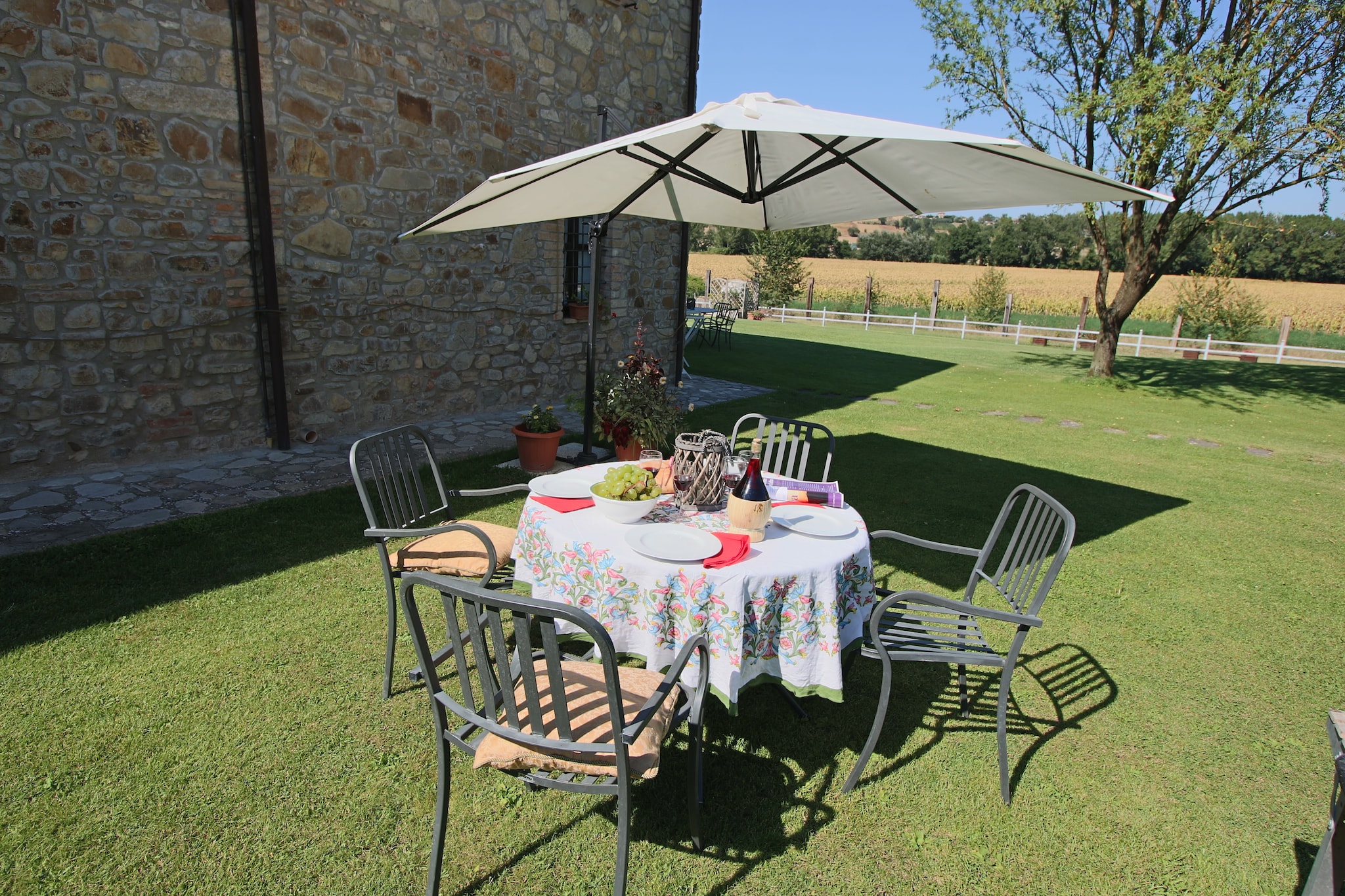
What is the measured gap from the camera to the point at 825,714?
270cm

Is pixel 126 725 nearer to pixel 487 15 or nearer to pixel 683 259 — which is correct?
pixel 487 15

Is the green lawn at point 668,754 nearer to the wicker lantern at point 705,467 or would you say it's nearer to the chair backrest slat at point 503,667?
the chair backrest slat at point 503,667

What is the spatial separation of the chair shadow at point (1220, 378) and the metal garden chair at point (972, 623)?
965 centimetres

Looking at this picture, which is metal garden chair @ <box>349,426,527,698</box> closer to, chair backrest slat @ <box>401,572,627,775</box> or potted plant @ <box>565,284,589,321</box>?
chair backrest slat @ <box>401,572,627,775</box>

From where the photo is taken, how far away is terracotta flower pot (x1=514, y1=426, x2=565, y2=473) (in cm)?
523

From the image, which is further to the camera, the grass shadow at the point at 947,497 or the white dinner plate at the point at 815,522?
the grass shadow at the point at 947,497

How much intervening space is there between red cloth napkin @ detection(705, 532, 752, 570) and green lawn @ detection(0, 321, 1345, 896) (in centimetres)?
79

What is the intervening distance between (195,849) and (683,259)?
8.11 meters

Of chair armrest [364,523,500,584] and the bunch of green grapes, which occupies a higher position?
the bunch of green grapes

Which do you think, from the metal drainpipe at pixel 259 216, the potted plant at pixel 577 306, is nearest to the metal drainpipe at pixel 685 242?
the potted plant at pixel 577 306

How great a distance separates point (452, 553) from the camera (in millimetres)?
→ 2797

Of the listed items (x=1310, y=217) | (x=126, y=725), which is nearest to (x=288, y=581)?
(x=126, y=725)

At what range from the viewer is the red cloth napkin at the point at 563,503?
8.10ft

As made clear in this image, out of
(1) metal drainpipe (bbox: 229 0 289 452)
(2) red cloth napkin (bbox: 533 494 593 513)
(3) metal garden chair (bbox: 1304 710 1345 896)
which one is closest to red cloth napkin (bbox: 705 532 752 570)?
(2) red cloth napkin (bbox: 533 494 593 513)
